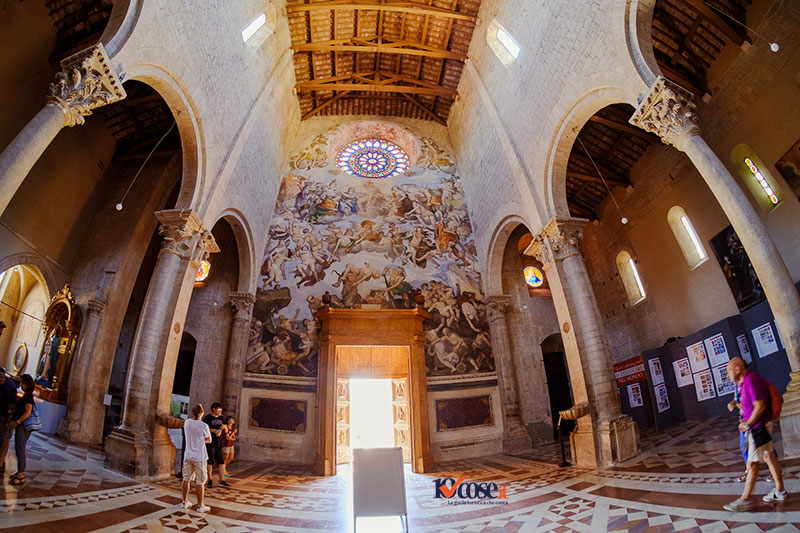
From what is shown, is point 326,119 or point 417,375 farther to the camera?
point 326,119

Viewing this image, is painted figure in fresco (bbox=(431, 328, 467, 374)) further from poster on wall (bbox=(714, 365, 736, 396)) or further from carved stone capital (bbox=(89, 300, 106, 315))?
carved stone capital (bbox=(89, 300, 106, 315))

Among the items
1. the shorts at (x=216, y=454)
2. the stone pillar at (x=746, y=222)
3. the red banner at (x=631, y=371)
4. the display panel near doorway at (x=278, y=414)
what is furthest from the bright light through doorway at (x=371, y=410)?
the stone pillar at (x=746, y=222)

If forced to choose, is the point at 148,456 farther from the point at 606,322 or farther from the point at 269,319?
the point at 606,322

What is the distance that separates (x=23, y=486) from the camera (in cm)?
469

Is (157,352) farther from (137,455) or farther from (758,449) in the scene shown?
(758,449)

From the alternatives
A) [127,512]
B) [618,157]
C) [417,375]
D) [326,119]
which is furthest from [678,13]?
[127,512]

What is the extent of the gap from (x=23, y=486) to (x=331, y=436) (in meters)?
6.01

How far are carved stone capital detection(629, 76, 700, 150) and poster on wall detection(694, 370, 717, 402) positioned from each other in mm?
6438

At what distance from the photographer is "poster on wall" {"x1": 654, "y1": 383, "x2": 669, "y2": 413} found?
10.6 m

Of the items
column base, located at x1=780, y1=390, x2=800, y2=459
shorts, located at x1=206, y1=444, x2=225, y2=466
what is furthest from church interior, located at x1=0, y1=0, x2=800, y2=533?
shorts, located at x1=206, y1=444, x2=225, y2=466


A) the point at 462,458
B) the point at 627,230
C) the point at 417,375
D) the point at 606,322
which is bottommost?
the point at 462,458

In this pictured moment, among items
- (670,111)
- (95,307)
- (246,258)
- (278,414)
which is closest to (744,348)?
(670,111)

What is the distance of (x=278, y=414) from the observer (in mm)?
10328

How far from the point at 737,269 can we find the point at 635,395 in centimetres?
491
